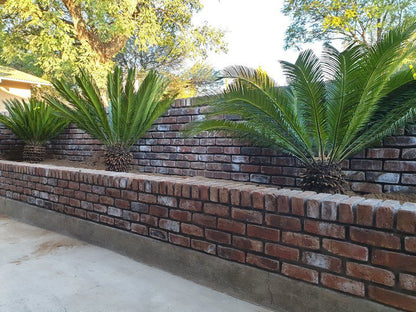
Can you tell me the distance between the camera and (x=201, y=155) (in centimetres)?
387

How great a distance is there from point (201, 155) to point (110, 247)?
148 cm

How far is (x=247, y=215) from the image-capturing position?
204 cm

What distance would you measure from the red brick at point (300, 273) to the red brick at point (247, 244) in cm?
19

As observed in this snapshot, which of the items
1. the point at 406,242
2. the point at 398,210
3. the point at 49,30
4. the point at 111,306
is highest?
the point at 49,30

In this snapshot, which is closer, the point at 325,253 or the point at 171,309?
the point at 325,253

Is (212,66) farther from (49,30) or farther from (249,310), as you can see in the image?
(249,310)

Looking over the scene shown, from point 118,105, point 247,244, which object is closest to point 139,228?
point 247,244

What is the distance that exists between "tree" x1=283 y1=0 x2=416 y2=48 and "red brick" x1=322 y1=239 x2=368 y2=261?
619cm

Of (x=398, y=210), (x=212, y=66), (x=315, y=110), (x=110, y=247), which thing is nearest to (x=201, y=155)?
(x=110, y=247)

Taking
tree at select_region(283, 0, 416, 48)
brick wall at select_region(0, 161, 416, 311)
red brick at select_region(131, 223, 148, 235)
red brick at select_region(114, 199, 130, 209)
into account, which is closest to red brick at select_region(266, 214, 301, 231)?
brick wall at select_region(0, 161, 416, 311)

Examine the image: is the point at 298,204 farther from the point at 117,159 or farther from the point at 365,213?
the point at 117,159

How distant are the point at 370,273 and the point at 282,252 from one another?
473mm

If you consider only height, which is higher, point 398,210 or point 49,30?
point 49,30

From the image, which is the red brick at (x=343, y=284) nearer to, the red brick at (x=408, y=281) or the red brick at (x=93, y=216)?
the red brick at (x=408, y=281)
